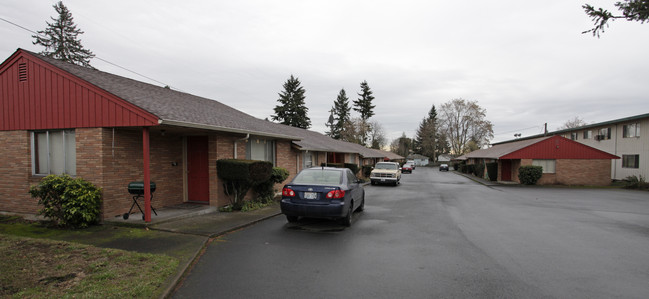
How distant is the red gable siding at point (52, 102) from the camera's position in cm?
748

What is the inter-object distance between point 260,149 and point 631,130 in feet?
97.5

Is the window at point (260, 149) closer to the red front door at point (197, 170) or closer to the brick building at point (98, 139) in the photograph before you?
the brick building at point (98, 139)

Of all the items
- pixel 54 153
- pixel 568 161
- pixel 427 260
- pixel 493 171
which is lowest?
pixel 493 171

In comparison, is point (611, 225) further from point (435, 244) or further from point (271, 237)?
point (271, 237)

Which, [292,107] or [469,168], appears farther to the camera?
[292,107]

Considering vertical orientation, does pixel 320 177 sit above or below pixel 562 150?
below

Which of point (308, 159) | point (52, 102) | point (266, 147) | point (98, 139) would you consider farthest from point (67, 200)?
point (308, 159)

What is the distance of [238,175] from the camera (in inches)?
367

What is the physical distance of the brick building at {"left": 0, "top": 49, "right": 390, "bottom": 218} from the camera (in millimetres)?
7617

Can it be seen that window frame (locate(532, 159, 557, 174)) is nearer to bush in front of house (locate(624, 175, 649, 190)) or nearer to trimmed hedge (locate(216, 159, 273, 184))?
bush in front of house (locate(624, 175, 649, 190))

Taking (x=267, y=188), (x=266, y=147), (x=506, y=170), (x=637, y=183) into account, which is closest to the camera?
(x=267, y=188)

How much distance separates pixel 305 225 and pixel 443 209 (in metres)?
5.67

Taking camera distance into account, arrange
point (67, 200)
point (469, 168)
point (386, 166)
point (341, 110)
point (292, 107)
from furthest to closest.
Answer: point (341, 110), point (292, 107), point (469, 168), point (386, 166), point (67, 200)

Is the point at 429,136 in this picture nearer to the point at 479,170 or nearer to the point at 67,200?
the point at 479,170
